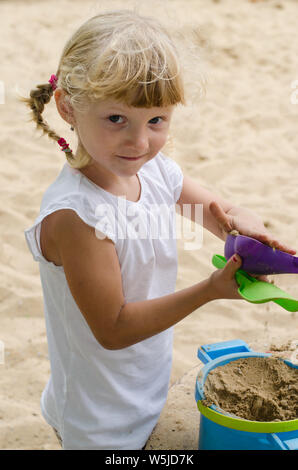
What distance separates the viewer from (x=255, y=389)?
1.14m

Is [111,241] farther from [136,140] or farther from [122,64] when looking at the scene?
[122,64]

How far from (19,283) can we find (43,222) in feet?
3.58

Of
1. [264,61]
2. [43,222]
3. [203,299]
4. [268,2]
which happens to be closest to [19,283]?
[43,222]

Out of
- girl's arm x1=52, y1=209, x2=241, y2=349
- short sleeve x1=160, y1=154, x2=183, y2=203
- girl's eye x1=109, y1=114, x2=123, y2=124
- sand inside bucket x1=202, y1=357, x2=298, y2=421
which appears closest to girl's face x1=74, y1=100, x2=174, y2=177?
girl's eye x1=109, y1=114, x2=123, y2=124

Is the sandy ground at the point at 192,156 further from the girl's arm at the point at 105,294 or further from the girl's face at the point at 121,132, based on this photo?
the girl's arm at the point at 105,294

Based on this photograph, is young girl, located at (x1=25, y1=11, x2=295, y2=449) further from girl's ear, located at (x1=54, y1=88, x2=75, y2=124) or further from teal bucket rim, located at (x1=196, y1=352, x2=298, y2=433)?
teal bucket rim, located at (x1=196, y1=352, x2=298, y2=433)

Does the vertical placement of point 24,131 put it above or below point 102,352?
below

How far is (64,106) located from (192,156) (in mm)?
1885

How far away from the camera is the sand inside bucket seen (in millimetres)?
1108

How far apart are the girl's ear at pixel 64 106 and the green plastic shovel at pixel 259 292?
430 millimetres

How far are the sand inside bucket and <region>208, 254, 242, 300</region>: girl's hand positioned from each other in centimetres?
21

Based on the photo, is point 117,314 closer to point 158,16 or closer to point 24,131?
point 158,16

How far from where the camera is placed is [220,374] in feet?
3.83
